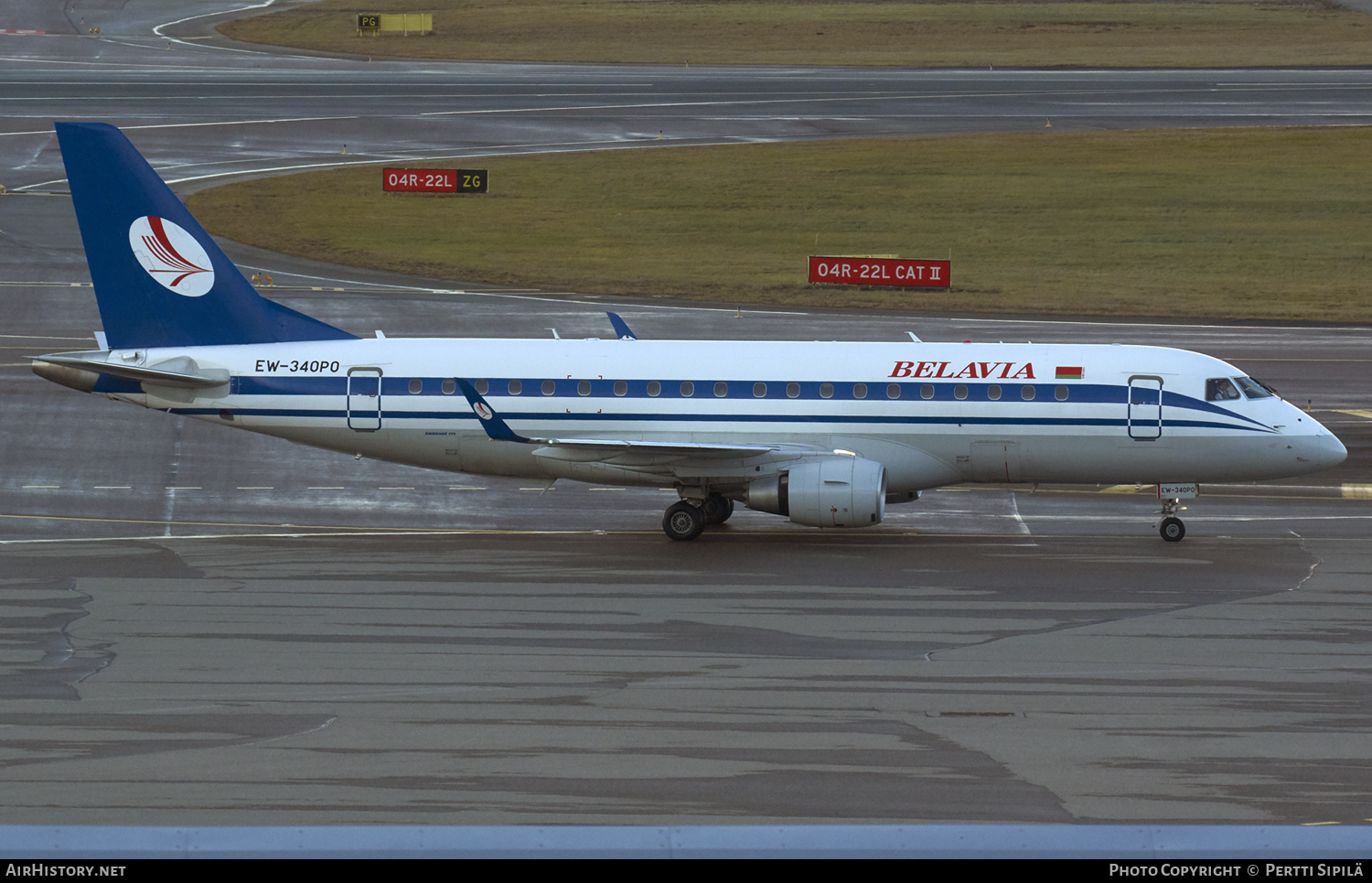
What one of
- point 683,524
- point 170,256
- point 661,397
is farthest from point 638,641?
point 170,256

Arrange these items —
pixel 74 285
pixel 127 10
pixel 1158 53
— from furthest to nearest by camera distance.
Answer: pixel 127 10
pixel 1158 53
pixel 74 285

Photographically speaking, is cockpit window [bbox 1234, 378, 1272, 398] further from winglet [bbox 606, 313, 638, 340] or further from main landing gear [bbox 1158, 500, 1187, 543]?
winglet [bbox 606, 313, 638, 340]

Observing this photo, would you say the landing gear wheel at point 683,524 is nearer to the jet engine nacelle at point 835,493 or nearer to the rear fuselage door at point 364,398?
the jet engine nacelle at point 835,493

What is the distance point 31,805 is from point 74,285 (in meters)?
40.7

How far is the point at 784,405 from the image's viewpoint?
30.8 m

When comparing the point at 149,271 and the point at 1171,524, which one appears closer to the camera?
the point at 1171,524

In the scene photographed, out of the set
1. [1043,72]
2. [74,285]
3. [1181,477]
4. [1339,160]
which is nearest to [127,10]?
[1043,72]

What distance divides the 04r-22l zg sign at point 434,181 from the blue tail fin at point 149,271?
38348mm

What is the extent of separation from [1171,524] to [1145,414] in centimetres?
246

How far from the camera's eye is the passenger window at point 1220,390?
3064 centimetres

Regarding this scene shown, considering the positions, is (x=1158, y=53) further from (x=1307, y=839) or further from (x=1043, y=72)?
(x=1307, y=839)

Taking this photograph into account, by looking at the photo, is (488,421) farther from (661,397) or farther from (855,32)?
(855,32)

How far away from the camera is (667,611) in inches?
1022

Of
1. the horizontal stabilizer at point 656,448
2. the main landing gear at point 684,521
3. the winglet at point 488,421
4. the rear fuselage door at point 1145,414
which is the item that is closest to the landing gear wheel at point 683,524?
the main landing gear at point 684,521
